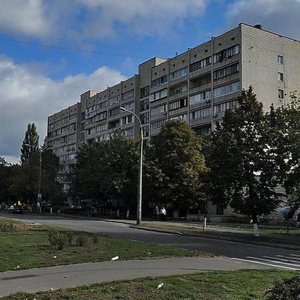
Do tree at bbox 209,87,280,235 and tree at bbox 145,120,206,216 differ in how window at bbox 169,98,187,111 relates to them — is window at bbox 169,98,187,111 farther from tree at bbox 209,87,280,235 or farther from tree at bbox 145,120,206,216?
tree at bbox 209,87,280,235

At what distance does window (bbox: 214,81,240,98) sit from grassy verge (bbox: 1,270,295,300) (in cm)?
6534

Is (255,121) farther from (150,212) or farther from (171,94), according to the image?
(171,94)

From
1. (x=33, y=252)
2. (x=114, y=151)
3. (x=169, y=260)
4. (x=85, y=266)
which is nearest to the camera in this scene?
(x=85, y=266)

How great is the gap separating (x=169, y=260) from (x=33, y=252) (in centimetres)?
433

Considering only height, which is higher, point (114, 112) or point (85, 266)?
point (114, 112)

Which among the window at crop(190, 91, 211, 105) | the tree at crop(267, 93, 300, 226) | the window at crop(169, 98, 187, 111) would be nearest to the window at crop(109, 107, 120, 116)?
the window at crop(169, 98, 187, 111)

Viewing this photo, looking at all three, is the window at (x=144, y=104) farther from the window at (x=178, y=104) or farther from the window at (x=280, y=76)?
the window at (x=280, y=76)

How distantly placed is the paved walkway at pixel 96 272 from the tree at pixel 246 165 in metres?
13.6

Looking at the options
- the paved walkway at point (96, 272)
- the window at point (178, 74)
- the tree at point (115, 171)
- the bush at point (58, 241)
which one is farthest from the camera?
the window at point (178, 74)

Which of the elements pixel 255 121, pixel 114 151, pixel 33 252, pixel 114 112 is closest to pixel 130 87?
pixel 114 112

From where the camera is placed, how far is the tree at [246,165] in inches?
1084

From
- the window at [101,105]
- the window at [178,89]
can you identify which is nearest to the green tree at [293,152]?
the window at [178,89]

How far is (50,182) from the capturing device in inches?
3369

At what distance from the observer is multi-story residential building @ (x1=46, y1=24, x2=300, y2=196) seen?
7494 cm
